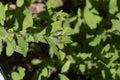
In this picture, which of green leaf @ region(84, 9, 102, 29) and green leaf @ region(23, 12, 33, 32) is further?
green leaf @ region(84, 9, 102, 29)

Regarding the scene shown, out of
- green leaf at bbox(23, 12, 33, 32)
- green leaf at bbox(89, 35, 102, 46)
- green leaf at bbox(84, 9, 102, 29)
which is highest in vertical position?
green leaf at bbox(23, 12, 33, 32)

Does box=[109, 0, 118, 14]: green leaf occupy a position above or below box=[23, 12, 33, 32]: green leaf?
below

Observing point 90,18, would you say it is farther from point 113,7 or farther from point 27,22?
point 27,22

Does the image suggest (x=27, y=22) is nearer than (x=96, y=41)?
Yes

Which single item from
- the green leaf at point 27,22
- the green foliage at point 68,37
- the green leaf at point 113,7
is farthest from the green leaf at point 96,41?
the green leaf at point 27,22

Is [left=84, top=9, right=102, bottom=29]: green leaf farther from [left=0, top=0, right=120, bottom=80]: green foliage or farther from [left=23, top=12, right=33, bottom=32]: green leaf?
[left=23, top=12, right=33, bottom=32]: green leaf

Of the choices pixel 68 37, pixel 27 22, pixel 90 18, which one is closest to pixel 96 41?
pixel 90 18

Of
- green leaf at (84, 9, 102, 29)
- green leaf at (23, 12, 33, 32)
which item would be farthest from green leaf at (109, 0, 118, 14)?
green leaf at (23, 12, 33, 32)

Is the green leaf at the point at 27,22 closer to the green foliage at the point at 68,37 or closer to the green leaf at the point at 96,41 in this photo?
the green foliage at the point at 68,37
